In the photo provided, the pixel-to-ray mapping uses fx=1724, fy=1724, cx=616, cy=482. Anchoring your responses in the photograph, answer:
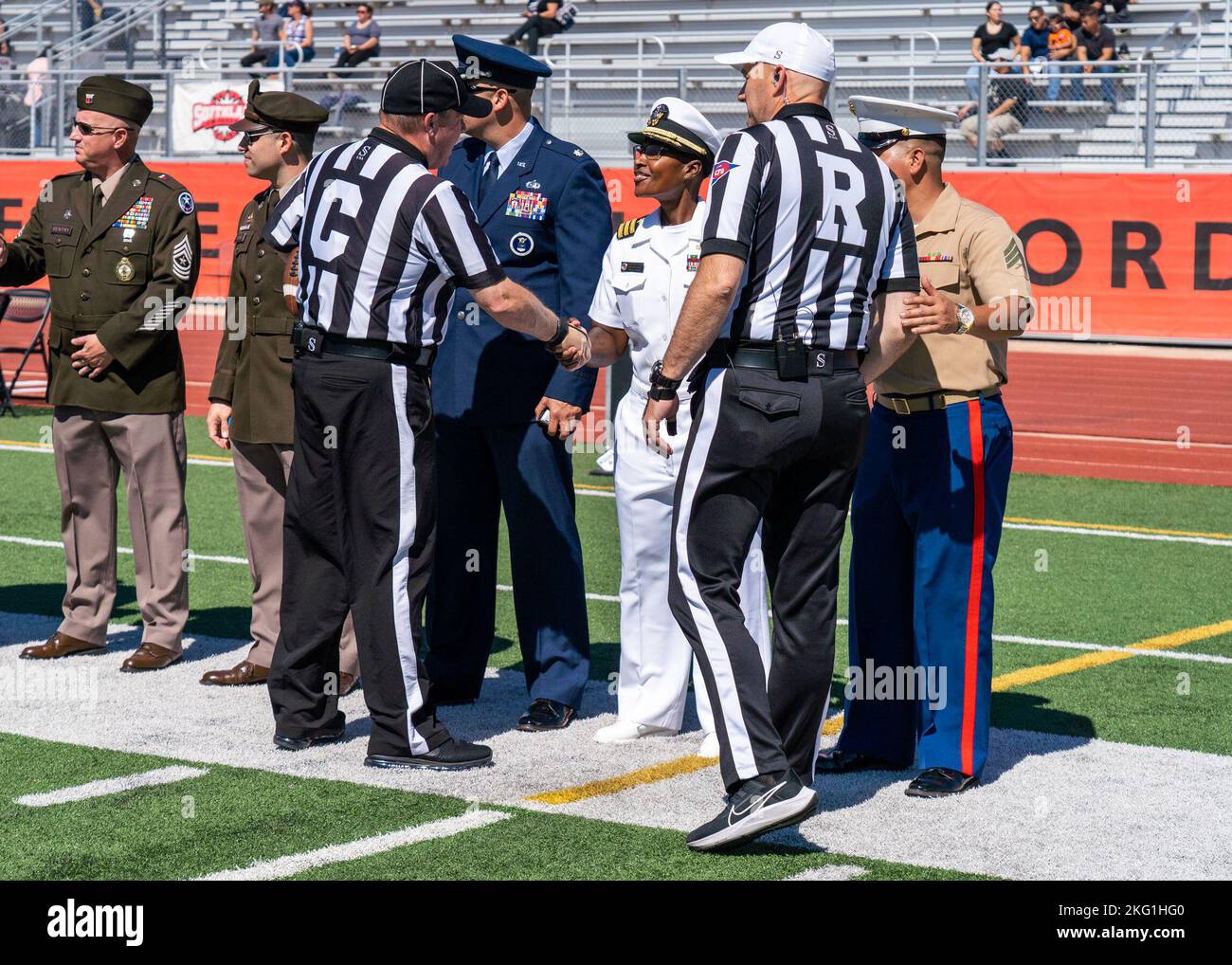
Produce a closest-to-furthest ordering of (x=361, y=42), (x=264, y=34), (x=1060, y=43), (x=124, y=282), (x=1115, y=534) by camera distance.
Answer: (x=124, y=282) < (x=1115, y=534) < (x=1060, y=43) < (x=361, y=42) < (x=264, y=34)

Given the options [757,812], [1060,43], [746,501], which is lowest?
[757,812]

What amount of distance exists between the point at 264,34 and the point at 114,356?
1893 centimetres

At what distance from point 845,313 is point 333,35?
2352 centimetres

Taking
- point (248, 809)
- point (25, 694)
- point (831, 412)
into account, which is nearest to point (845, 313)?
point (831, 412)

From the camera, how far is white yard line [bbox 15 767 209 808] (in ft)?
16.1

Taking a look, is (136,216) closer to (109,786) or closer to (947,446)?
(109,786)

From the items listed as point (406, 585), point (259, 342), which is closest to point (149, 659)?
point (259, 342)

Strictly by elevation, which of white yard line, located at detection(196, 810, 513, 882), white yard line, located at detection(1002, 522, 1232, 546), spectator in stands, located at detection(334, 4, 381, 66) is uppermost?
spectator in stands, located at detection(334, 4, 381, 66)

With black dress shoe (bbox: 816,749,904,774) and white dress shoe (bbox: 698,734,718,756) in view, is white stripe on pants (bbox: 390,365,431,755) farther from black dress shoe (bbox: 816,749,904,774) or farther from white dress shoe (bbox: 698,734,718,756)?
black dress shoe (bbox: 816,749,904,774)

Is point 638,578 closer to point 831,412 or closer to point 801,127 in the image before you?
point 831,412

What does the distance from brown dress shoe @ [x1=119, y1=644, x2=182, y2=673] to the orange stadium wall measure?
924 cm

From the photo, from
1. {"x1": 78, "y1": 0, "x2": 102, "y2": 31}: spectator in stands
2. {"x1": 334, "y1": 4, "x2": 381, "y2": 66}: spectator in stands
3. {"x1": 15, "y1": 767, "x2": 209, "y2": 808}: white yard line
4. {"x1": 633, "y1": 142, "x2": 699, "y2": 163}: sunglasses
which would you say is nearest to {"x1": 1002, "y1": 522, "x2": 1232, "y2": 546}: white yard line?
{"x1": 633, "y1": 142, "x2": 699, "y2": 163}: sunglasses

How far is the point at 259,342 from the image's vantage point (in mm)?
6598

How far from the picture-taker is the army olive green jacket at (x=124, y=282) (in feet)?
22.5
